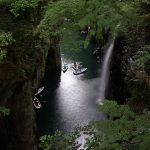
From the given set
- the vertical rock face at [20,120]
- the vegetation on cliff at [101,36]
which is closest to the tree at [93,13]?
the vegetation on cliff at [101,36]

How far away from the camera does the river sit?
12906 mm

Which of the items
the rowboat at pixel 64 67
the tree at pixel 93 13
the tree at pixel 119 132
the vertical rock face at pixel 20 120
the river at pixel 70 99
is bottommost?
the river at pixel 70 99

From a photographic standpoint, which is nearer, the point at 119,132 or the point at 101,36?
the point at 119,132

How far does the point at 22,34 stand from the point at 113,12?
436 centimetres

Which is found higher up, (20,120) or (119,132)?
(119,132)

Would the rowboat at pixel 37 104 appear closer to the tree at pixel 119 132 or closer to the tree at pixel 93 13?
the tree at pixel 119 132

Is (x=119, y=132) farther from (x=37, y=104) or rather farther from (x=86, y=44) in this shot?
(x=37, y=104)

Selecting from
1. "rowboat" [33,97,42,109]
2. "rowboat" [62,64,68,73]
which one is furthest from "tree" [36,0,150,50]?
"rowboat" [62,64,68,73]

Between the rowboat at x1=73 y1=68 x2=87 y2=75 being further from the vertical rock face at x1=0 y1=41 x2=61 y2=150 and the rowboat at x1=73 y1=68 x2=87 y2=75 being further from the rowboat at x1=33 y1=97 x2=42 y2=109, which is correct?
the vertical rock face at x1=0 y1=41 x2=61 y2=150

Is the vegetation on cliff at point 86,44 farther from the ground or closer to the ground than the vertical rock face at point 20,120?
farther from the ground

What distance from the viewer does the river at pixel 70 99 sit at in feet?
42.3

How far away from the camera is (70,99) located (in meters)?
15.5

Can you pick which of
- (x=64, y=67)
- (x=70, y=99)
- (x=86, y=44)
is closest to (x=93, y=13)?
(x=86, y=44)

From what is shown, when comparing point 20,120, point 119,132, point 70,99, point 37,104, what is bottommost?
Answer: point 70,99
